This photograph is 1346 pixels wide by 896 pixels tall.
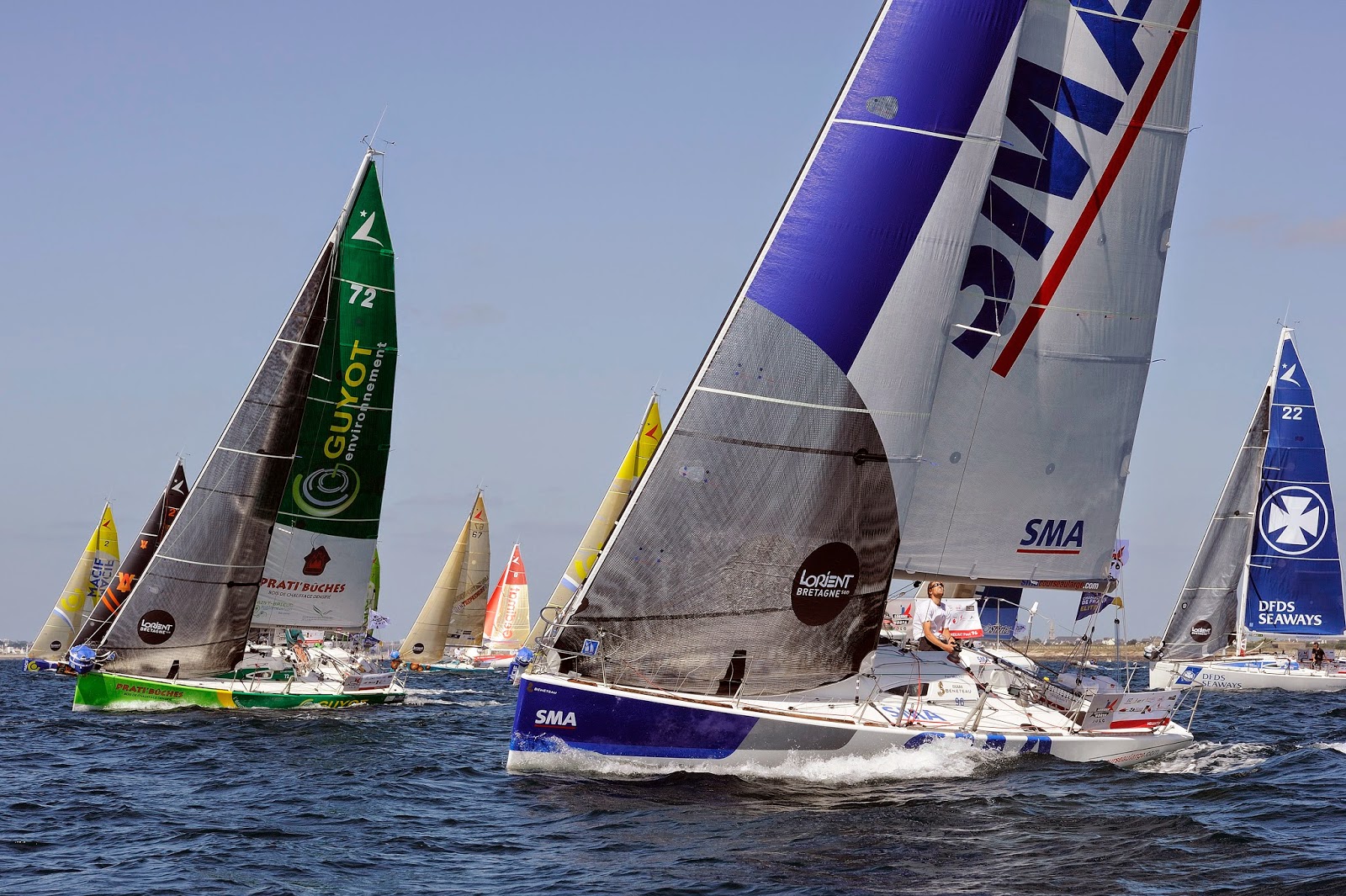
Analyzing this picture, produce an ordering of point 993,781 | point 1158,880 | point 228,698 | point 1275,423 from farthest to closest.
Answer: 1. point 1275,423
2. point 228,698
3. point 993,781
4. point 1158,880

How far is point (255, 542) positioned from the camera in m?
26.8

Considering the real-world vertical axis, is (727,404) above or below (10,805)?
above

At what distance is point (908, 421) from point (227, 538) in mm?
15378

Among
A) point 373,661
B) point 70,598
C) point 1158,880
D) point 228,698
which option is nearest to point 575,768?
point 1158,880

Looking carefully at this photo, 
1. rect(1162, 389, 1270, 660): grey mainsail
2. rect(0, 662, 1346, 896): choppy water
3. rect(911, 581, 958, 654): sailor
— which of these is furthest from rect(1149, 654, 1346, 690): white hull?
rect(911, 581, 958, 654): sailor

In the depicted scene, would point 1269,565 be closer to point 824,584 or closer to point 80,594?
point 824,584

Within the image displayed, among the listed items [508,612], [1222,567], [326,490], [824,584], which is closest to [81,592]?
[508,612]

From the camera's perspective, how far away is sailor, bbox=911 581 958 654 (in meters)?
17.4

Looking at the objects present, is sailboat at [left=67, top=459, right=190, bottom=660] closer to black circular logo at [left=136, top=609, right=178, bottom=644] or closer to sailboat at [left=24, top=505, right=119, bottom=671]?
black circular logo at [left=136, top=609, right=178, bottom=644]

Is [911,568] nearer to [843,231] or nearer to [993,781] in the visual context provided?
[993,781]

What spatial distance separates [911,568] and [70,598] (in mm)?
47250

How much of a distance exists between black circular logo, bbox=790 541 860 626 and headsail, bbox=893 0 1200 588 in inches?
65.9

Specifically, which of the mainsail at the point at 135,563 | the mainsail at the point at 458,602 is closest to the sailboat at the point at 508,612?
the mainsail at the point at 458,602

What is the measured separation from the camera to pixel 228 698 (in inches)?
1000
